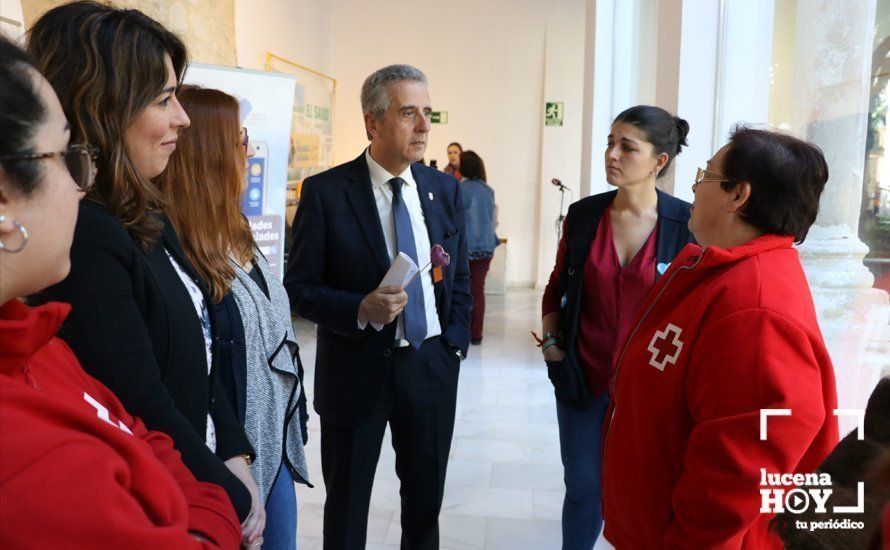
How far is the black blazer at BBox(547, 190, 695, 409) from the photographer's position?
2379mm

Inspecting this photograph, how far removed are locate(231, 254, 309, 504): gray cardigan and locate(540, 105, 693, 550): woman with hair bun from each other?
3.21ft

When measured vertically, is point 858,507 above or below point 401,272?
below

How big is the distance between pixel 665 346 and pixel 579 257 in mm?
969

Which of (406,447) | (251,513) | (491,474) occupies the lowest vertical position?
(491,474)

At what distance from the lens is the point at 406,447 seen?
2406 mm

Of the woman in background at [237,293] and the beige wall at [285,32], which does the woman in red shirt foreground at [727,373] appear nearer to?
the woman in background at [237,293]

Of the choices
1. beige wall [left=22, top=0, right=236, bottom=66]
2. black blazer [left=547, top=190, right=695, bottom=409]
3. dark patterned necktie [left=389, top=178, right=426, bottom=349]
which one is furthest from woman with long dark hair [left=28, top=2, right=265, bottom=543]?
beige wall [left=22, top=0, right=236, bottom=66]

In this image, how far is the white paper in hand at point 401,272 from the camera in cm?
208

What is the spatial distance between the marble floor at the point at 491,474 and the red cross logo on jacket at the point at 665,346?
6.12 ft

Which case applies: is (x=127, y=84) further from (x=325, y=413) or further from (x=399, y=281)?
(x=325, y=413)

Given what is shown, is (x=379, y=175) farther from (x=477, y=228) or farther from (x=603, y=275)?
(x=477, y=228)

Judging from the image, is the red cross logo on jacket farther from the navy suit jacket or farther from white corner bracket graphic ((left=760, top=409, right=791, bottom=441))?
the navy suit jacket

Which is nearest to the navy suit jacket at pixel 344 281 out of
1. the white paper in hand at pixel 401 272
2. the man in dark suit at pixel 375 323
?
the man in dark suit at pixel 375 323

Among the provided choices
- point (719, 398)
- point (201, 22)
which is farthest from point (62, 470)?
point (201, 22)
